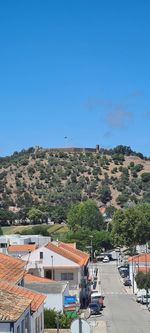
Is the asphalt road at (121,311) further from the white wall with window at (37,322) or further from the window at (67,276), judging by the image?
the white wall with window at (37,322)

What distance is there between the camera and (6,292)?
74.3 ft

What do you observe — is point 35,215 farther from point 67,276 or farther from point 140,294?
point 67,276

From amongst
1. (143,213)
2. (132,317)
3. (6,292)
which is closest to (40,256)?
(132,317)

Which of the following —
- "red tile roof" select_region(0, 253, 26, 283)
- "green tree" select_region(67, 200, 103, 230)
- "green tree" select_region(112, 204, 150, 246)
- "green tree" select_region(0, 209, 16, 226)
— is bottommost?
"red tile roof" select_region(0, 253, 26, 283)

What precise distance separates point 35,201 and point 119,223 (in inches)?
2796

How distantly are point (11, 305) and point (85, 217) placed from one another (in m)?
130

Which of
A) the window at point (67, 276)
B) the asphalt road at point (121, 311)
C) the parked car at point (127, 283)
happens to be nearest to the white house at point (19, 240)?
the asphalt road at point (121, 311)

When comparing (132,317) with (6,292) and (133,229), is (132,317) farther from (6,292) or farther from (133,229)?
(133,229)

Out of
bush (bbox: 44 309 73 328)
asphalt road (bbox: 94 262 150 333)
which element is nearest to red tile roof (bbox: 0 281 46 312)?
bush (bbox: 44 309 73 328)

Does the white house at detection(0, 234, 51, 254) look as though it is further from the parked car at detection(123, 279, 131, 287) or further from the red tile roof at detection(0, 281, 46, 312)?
the red tile roof at detection(0, 281, 46, 312)

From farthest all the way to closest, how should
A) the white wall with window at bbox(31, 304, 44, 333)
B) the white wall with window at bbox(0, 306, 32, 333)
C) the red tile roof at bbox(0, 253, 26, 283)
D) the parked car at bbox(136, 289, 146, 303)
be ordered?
the parked car at bbox(136, 289, 146, 303) → the red tile roof at bbox(0, 253, 26, 283) → the white wall with window at bbox(31, 304, 44, 333) → the white wall with window at bbox(0, 306, 32, 333)

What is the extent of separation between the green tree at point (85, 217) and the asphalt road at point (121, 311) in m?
56.8

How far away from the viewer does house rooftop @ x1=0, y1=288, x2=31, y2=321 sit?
63.3 feet

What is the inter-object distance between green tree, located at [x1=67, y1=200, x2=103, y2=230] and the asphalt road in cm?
5680
